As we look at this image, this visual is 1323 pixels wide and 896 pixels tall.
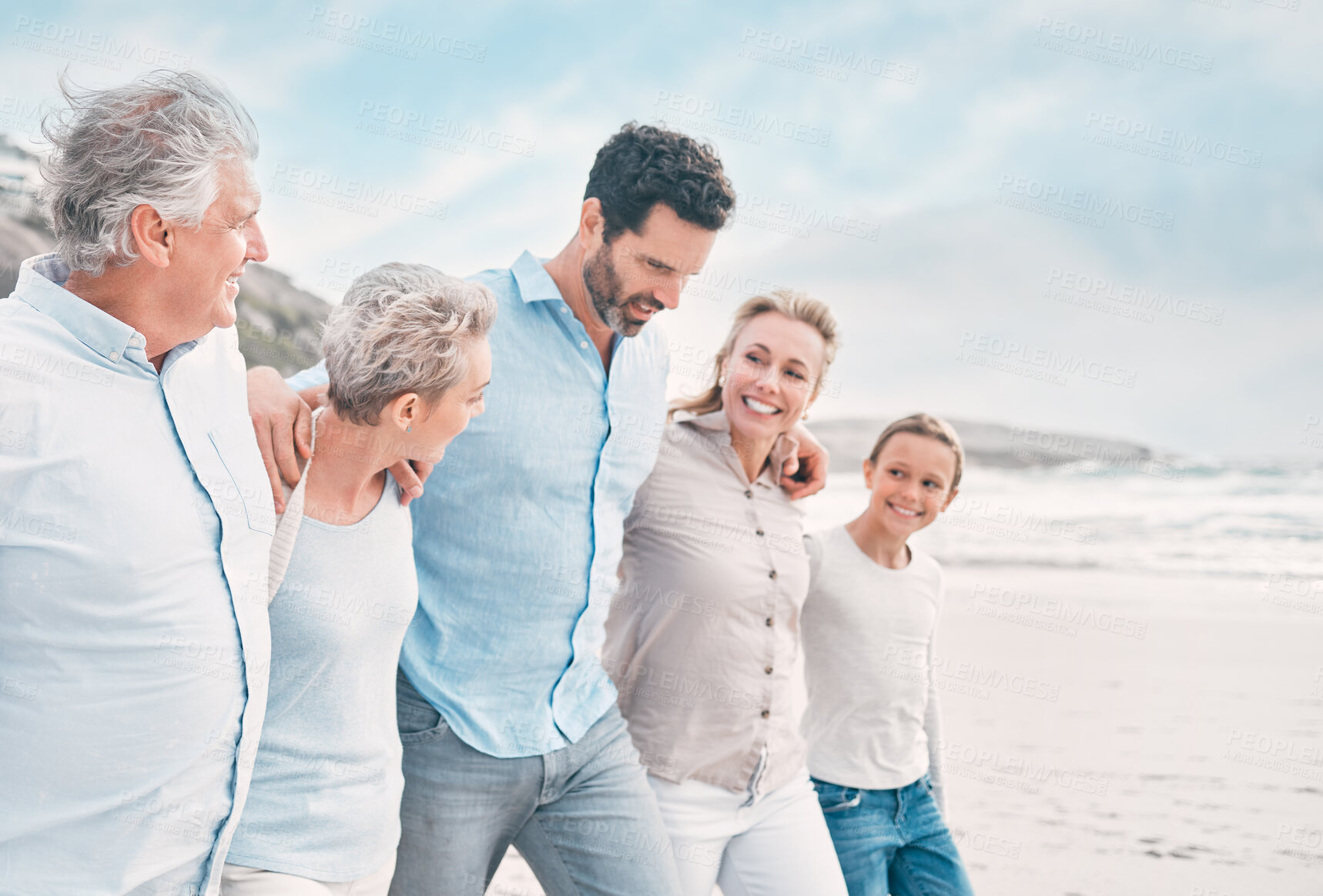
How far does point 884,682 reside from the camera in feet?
8.98

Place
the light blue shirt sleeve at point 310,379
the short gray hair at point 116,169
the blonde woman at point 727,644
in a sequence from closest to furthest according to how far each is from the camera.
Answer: the short gray hair at point 116,169
the light blue shirt sleeve at point 310,379
the blonde woman at point 727,644

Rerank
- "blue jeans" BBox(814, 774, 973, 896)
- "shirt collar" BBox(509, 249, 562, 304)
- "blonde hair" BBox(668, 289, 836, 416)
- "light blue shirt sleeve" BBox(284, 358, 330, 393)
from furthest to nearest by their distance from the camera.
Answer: "blonde hair" BBox(668, 289, 836, 416)
"blue jeans" BBox(814, 774, 973, 896)
"shirt collar" BBox(509, 249, 562, 304)
"light blue shirt sleeve" BBox(284, 358, 330, 393)

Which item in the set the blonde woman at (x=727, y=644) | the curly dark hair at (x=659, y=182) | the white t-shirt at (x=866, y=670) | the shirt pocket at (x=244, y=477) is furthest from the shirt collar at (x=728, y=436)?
the shirt pocket at (x=244, y=477)

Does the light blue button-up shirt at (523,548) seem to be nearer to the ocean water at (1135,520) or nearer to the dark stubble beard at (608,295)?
the dark stubble beard at (608,295)

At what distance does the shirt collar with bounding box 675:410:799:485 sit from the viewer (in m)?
2.68

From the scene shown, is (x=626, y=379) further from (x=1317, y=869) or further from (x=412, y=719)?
(x=1317, y=869)

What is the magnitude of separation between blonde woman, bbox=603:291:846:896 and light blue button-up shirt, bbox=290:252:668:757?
212 millimetres

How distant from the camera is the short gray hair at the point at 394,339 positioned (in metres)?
1.70

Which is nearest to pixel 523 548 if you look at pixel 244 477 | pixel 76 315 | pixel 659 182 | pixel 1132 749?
pixel 244 477

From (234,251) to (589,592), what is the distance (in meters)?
1.12

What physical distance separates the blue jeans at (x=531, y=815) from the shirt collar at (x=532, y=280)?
0.93m

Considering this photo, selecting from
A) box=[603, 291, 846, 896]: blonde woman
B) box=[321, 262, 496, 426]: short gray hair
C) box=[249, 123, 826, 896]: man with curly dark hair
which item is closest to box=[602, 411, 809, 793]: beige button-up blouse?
box=[603, 291, 846, 896]: blonde woman

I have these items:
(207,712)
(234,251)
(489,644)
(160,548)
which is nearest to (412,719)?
(489,644)

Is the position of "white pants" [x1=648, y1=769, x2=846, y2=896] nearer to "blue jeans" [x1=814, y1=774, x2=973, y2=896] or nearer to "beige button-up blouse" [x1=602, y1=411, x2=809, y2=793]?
"beige button-up blouse" [x1=602, y1=411, x2=809, y2=793]
